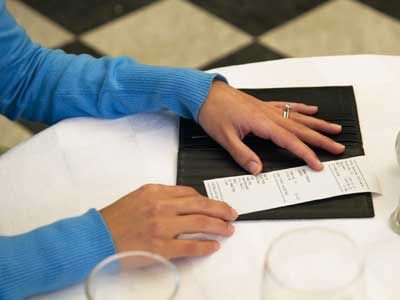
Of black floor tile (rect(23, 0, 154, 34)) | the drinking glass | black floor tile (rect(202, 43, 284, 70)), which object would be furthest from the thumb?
black floor tile (rect(23, 0, 154, 34))

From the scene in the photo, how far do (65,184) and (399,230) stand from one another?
1.28 ft

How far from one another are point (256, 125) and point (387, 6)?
4.49 ft

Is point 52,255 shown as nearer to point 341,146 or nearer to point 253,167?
point 253,167

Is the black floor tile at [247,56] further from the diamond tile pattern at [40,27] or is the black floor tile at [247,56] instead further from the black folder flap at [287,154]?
the black folder flap at [287,154]

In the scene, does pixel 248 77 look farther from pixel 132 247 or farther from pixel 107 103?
pixel 132 247

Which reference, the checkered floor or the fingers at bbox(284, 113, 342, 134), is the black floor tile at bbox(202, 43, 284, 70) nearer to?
the checkered floor

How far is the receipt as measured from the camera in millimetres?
806

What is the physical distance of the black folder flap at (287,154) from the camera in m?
0.79

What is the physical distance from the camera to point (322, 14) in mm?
2074

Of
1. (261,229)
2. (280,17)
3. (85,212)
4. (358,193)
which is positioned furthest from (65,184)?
(280,17)

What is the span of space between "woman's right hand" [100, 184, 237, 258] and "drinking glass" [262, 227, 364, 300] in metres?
0.18

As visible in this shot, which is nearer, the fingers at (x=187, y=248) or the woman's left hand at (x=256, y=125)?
the fingers at (x=187, y=248)

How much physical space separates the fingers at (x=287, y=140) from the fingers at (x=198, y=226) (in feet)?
0.48

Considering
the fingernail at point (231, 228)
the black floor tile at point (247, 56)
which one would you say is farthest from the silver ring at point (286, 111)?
the black floor tile at point (247, 56)
